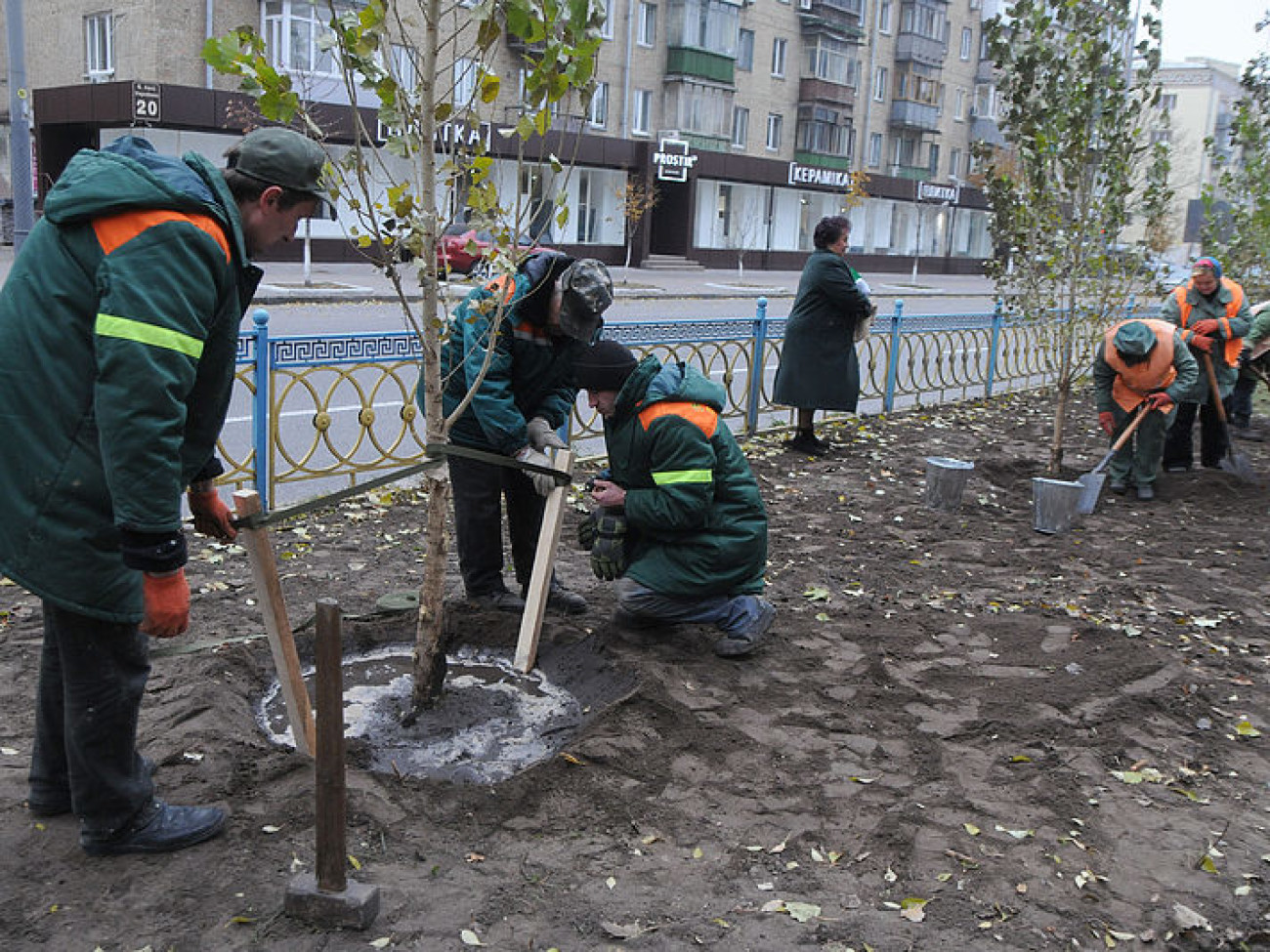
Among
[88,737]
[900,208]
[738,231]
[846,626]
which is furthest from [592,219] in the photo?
[88,737]

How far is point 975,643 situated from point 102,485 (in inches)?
142

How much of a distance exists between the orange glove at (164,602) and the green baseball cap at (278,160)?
964mm

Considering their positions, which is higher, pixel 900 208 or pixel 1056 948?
pixel 900 208

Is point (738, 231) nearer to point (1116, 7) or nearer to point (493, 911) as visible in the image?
point (1116, 7)

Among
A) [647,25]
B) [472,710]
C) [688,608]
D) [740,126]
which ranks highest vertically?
[647,25]

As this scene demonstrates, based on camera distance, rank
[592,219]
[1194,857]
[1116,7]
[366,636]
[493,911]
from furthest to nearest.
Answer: [592,219], [1116,7], [366,636], [1194,857], [493,911]

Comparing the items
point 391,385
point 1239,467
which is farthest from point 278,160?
point 391,385

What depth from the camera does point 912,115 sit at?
152 feet

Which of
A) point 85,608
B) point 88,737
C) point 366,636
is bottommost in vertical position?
point 366,636

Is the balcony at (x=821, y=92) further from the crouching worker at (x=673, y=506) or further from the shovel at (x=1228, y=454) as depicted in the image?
the crouching worker at (x=673, y=506)

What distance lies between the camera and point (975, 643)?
16.1 ft

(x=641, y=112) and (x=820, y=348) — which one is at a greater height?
(x=641, y=112)

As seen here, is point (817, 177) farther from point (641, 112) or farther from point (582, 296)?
point (582, 296)

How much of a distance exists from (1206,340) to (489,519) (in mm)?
6273
